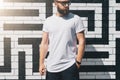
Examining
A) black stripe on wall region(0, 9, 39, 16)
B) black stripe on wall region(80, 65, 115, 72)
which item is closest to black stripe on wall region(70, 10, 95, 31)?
black stripe on wall region(80, 65, 115, 72)

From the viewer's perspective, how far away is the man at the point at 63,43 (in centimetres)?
479

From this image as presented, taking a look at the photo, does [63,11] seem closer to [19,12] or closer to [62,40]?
[62,40]

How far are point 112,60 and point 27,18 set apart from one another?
145cm

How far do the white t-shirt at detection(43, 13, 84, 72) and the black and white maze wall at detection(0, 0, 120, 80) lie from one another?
109 cm

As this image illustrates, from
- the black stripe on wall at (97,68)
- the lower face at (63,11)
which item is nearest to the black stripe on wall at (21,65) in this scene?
the black stripe on wall at (97,68)

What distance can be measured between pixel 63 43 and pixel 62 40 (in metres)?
0.04

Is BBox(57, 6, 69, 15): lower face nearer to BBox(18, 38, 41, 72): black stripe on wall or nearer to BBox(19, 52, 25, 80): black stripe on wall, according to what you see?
BBox(18, 38, 41, 72): black stripe on wall

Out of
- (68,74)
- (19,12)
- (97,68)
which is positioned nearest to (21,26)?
(19,12)

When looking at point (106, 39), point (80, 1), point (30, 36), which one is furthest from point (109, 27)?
point (30, 36)

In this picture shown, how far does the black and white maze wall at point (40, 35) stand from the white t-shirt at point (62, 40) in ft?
3.57

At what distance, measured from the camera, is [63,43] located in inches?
188

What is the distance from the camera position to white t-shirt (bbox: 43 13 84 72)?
4781 millimetres

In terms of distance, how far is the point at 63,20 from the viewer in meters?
4.83

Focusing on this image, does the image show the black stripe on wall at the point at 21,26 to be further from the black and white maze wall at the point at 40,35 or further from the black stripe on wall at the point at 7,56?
the black stripe on wall at the point at 7,56
